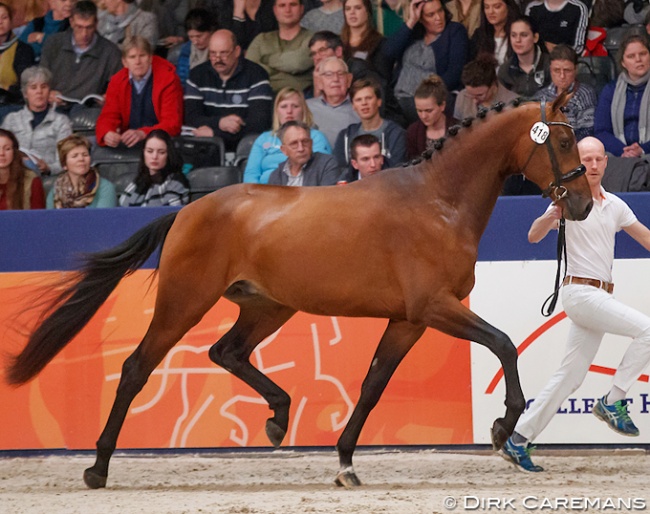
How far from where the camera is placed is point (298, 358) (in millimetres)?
→ 6805

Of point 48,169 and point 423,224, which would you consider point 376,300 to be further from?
point 48,169

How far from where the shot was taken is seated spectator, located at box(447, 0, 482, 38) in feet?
28.8

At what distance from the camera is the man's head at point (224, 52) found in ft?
29.0

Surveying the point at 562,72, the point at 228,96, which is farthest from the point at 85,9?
the point at 562,72

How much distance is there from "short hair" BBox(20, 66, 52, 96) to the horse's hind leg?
4098 mm

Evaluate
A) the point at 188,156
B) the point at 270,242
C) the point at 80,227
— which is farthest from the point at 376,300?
the point at 188,156

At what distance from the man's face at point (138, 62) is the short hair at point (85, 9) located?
3.01 ft

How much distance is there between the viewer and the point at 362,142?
294 inches

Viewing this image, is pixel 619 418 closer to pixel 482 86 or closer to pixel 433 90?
pixel 433 90

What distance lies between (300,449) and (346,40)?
3807 mm

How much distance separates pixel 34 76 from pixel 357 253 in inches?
191

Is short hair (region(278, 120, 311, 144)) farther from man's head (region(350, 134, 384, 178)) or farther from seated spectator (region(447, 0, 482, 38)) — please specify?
seated spectator (region(447, 0, 482, 38))

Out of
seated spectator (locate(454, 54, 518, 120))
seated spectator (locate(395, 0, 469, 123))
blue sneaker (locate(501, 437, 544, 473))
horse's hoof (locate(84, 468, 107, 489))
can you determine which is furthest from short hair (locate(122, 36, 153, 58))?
blue sneaker (locate(501, 437, 544, 473))

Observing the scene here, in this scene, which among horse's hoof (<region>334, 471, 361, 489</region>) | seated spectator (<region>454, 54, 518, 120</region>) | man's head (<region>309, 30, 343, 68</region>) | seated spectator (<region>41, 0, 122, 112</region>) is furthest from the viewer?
seated spectator (<region>41, 0, 122, 112</region>)
